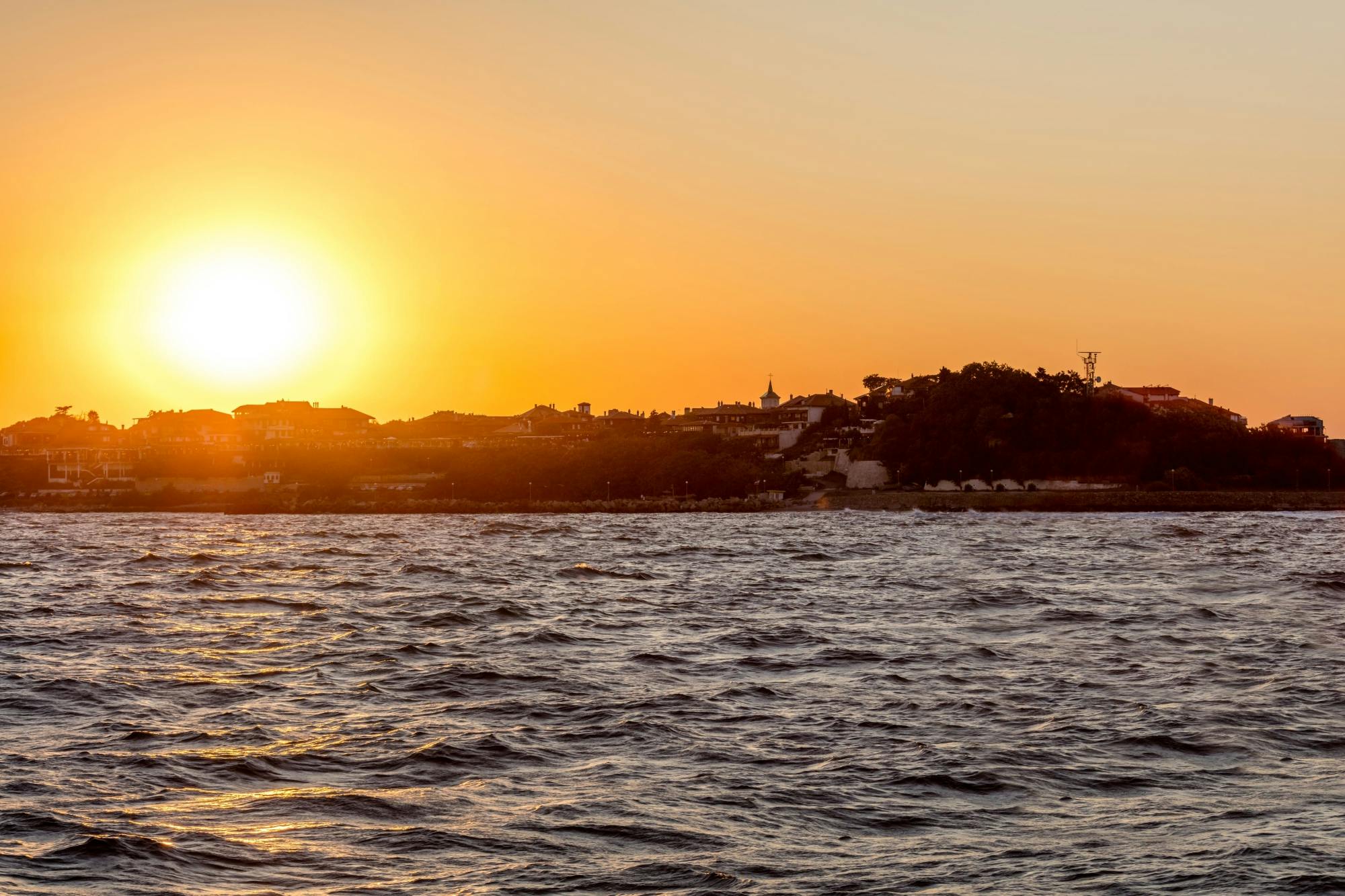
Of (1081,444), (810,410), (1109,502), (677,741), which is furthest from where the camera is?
(810,410)

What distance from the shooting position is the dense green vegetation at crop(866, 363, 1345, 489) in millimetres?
122062

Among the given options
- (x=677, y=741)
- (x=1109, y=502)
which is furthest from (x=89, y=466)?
(x=677, y=741)

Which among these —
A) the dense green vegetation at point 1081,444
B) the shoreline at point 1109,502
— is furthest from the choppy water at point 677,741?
the dense green vegetation at point 1081,444

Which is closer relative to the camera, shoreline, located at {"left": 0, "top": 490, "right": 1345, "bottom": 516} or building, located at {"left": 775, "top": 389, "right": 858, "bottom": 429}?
shoreline, located at {"left": 0, "top": 490, "right": 1345, "bottom": 516}

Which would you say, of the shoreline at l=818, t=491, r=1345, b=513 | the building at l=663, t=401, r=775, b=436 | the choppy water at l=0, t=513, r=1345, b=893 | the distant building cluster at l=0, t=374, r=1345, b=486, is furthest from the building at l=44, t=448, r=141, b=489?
the choppy water at l=0, t=513, r=1345, b=893

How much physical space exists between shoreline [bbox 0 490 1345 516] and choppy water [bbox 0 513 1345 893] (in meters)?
78.1

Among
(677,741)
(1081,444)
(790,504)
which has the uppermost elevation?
(1081,444)

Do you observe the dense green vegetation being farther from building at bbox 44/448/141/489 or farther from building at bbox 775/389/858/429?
building at bbox 44/448/141/489

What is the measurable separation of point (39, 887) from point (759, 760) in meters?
6.53

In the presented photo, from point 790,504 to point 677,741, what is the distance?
360ft

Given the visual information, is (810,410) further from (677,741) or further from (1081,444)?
(677,741)

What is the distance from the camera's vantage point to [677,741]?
14258mm

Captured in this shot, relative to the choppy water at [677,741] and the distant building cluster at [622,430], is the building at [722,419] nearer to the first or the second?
the distant building cluster at [622,430]

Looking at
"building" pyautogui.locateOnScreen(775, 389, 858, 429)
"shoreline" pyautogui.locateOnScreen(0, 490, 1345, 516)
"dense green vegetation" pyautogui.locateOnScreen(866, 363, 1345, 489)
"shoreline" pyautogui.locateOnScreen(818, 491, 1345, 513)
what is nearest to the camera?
"shoreline" pyautogui.locateOnScreen(818, 491, 1345, 513)
